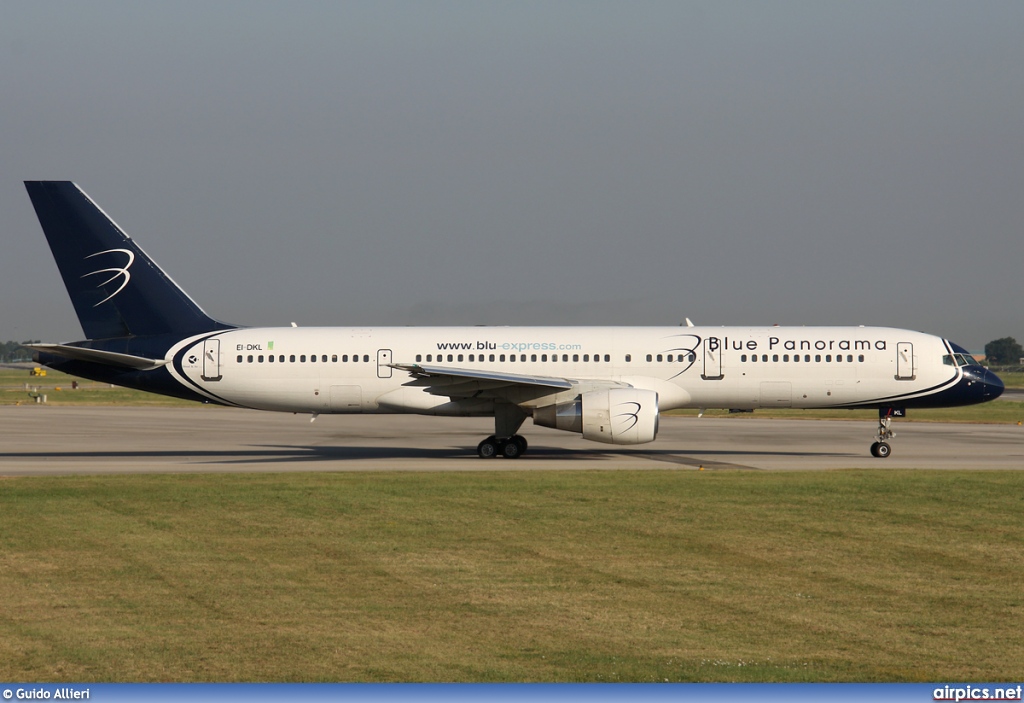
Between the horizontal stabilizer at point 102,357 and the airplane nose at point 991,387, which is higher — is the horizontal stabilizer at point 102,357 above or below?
above

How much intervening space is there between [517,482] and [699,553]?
820cm

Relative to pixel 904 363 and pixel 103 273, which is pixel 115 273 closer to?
pixel 103 273

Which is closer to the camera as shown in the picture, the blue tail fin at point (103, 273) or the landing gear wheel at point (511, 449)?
the landing gear wheel at point (511, 449)

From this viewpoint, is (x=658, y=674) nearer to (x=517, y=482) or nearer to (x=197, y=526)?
(x=197, y=526)

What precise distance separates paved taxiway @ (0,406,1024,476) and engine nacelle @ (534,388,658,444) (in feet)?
2.69

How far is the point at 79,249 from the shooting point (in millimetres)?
30594

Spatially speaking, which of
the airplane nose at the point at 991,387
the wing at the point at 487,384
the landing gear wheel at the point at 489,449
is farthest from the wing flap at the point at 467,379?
the airplane nose at the point at 991,387

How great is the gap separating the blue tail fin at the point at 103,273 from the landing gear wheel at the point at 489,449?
8.97m

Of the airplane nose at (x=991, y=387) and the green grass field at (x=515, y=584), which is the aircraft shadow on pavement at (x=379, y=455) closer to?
the airplane nose at (x=991, y=387)

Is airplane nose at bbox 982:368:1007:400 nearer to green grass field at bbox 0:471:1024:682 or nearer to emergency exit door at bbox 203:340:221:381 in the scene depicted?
green grass field at bbox 0:471:1024:682

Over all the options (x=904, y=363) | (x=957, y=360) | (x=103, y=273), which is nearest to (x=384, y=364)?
(x=103, y=273)

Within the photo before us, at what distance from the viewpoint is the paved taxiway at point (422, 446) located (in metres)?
27.4

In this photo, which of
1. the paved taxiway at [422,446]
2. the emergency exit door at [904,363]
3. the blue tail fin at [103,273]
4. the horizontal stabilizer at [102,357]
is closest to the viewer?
the paved taxiway at [422,446]

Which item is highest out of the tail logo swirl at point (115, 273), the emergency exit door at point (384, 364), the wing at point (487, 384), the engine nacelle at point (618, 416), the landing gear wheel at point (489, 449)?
the tail logo swirl at point (115, 273)
